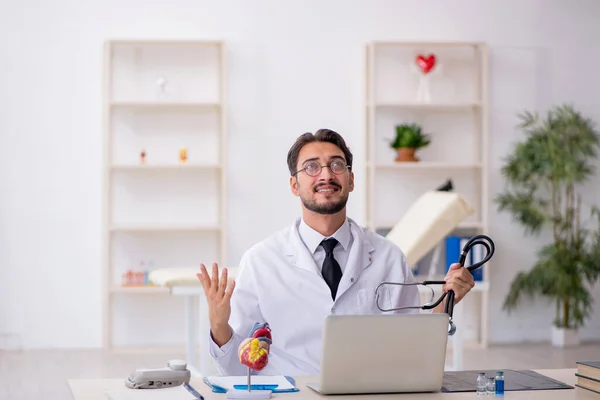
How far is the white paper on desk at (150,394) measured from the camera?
5.29 feet

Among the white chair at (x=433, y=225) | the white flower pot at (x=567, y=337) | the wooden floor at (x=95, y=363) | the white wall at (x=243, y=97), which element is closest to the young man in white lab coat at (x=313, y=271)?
the white chair at (x=433, y=225)

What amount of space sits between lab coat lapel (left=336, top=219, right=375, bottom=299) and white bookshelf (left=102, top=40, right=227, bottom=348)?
3.39 m

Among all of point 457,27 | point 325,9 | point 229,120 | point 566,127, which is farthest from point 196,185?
point 566,127

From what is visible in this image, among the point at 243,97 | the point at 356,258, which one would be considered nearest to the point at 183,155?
the point at 243,97

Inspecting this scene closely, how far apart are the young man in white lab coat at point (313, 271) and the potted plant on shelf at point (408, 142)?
3.35 metres

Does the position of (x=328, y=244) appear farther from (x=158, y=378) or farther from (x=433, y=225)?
(x=433, y=225)

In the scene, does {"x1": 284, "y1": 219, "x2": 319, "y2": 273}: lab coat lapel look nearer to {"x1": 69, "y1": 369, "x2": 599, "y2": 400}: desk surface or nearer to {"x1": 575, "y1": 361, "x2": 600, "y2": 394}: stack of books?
{"x1": 69, "y1": 369, "x2": 599, "y2": 400}: desk surface

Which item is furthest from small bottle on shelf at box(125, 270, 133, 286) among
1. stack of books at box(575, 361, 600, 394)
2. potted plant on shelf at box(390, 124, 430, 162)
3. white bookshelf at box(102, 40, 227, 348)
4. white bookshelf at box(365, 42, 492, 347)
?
stack of books at box(575, 361, 600, 394)

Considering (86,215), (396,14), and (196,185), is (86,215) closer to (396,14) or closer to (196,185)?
(196,185)

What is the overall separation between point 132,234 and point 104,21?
1.38m

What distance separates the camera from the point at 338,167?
7.55 feet

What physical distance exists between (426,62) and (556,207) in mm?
1325

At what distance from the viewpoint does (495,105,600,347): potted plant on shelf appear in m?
5.66

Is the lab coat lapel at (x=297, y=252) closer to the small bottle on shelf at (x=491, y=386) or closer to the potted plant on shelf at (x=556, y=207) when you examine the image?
the small bottle on shelf at (x=491, y=386)
